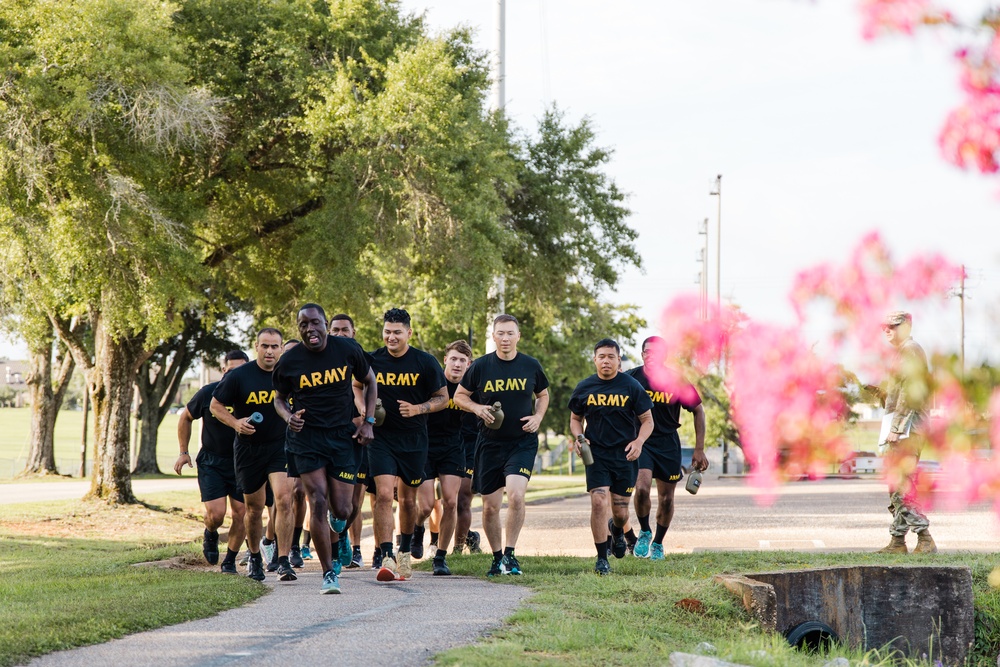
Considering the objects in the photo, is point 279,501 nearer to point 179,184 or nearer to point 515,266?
point 179,184

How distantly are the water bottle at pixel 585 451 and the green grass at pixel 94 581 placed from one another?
2971mm

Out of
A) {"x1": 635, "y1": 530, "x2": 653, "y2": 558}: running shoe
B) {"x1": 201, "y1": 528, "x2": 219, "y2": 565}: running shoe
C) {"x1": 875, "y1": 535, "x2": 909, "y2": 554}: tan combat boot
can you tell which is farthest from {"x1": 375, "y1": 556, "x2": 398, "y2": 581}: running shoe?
{"x1": 875, "y1": 535, "x2": 909, "y2": 554}: tan combat boot

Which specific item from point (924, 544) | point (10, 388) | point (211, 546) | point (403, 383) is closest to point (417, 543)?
point (211, 546)

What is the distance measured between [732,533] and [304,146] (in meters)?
10.0

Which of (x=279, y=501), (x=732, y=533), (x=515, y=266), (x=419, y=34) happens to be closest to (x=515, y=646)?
(x=279, y=501)

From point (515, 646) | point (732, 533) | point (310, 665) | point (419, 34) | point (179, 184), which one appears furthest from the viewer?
point (419, 34)

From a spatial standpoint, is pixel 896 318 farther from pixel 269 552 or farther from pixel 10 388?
pixel 10 388

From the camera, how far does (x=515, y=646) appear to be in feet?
21.4

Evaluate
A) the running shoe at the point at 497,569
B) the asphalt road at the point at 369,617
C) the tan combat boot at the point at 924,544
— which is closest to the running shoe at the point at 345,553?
the asphalt road at the point at 369,617

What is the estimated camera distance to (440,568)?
1087 cm

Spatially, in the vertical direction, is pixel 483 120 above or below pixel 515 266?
above

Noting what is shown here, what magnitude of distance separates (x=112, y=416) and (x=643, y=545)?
1215 centimetres

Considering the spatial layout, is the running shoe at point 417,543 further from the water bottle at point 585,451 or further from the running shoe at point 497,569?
the water bottle at point 585,451

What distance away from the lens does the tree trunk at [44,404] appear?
40.9 meters
